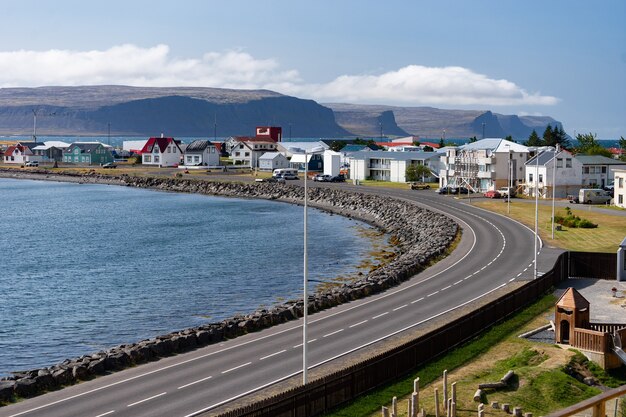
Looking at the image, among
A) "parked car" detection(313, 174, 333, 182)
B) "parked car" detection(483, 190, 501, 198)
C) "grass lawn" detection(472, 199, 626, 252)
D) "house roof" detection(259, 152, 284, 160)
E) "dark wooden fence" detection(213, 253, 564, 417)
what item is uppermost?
"house roof" detection(259, 152, 284, 160)

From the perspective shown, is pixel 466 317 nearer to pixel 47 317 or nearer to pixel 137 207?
pixel 47 317

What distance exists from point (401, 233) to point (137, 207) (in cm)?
5336

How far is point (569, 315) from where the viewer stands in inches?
1430

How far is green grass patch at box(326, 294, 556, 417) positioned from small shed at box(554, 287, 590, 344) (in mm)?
2586

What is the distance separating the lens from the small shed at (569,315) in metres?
36.0

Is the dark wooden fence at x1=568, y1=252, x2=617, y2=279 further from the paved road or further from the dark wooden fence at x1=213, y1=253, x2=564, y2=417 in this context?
the dark wooden fence at x1=213, y1=253, x2=564, y2=417

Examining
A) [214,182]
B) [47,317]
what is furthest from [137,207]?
[47,317]

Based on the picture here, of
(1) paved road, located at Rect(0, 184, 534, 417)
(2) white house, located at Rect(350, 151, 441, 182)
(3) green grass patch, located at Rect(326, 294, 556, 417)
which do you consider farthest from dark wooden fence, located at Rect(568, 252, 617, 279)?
(2) white house, located at Rect(350, 151, 441, 182)

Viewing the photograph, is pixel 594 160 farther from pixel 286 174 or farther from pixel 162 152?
pixel 162 152

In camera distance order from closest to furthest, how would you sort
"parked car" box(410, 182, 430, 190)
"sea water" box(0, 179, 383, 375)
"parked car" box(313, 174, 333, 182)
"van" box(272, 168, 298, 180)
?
1. "sea water" box(0, 179, 383, 375)
2. "parked car" box(410, 182, 430, 190)
3. "parked car" box(313, 174, 333, 182)
4. "van" box(272, 168, 298, 180)

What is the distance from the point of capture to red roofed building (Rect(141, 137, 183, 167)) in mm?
189875

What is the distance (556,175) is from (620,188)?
12550 millimetres

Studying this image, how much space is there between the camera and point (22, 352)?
138 feet

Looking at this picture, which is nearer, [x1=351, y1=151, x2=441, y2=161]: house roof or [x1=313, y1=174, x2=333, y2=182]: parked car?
[x1=351, y1=151, x2=441, y2=161]: house roof
